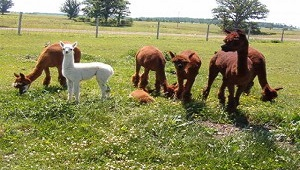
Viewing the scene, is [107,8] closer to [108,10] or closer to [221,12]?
[108,10]

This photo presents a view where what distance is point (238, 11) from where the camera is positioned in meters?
68.6

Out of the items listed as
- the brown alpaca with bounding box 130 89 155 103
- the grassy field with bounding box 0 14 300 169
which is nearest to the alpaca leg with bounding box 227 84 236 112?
the grassy field with bounding box 0 14 300 169

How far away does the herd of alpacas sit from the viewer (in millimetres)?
7586

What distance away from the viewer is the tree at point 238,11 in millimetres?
68356

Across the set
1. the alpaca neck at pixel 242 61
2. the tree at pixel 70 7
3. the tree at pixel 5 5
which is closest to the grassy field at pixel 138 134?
the alpaca neck at pixel 242 61

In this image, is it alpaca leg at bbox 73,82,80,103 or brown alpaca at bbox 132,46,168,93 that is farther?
brown alpaca at bbox 132,46,168,93

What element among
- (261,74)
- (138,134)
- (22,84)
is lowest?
(138,134)

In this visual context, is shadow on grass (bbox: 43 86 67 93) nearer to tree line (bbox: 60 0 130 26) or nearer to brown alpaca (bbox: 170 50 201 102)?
brown alpaca (bbox: 170 50 201 102)

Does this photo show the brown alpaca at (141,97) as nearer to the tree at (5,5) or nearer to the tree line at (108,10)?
the tree line at (108,10)

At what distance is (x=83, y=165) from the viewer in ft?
17.8

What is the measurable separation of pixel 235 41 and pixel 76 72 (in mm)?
3122

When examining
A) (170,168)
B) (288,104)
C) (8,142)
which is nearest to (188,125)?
(170,168)

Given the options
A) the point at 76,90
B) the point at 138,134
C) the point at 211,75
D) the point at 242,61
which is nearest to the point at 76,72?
the point at 76,90

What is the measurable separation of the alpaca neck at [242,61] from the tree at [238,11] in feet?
201
